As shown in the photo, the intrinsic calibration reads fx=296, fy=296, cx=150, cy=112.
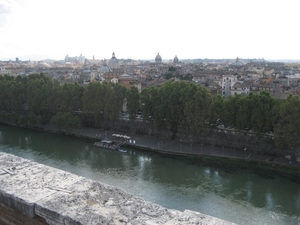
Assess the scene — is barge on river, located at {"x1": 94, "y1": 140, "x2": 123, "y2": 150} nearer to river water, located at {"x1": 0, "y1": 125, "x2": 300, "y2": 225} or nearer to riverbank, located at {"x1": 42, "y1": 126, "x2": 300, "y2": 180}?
river water, located at {"x1": 0, "y1": 125, "x2": 300, "y2": 225}

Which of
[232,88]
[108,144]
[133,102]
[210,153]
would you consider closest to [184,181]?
[210,153]

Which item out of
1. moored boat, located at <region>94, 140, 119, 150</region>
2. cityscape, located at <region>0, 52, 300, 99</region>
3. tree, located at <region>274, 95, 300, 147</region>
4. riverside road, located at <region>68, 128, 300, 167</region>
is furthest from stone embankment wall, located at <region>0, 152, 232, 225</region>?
cityscape, located at <region>0, 52, 300, 99</region>

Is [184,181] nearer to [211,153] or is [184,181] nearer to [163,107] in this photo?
[211,153]

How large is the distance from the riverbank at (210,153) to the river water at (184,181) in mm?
391

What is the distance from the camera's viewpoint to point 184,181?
33.2 ft

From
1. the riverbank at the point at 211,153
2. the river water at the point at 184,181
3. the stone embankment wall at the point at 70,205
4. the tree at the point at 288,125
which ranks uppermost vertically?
the stone embankment wall at the point at 70,205

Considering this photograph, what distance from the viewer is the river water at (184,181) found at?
8186 mm

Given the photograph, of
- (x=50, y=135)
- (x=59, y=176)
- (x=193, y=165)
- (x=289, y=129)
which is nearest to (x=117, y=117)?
(x=50, y=135)

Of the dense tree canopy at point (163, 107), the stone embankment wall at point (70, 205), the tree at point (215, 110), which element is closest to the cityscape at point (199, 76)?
the dense tree canopy at point (163, 107)

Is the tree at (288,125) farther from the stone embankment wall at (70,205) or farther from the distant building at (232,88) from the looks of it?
the stone embankment wall at (70,205)

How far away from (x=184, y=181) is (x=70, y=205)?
8352 mm

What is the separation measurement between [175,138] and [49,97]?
8150 mm

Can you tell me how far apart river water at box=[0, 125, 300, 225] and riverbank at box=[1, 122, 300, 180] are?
0.39 meters

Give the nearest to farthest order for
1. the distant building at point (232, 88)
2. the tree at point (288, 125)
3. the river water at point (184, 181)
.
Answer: the river water at point (184, 181) → the tree at point (288, 125) → the distant building at point (232, 88)
